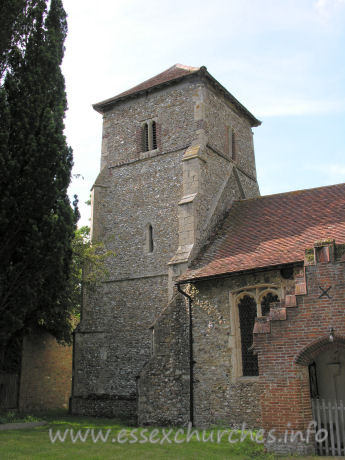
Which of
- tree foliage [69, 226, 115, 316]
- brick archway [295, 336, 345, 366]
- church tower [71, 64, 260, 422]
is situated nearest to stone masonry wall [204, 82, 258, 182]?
church tower [71, 64, 260, 422]

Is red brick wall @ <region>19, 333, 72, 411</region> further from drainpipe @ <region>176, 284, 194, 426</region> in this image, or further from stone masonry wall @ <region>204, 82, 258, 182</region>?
stone masonry wall @ <region>204, 82, 258, 182</region>

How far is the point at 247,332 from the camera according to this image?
1283 centimetres

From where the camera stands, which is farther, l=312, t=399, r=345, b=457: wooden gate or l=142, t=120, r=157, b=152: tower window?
l=142, t=120, r=157, b=152: tower window

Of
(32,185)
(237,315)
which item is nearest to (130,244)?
(32,185)

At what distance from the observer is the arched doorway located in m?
8.70

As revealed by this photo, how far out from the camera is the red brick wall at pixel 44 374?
60.1 ft

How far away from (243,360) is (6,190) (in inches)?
319

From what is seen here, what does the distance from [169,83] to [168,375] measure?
1144 cm

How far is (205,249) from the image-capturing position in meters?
15.1

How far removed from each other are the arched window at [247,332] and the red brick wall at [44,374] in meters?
9.82

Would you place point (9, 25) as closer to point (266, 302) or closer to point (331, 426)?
point (266, 302)

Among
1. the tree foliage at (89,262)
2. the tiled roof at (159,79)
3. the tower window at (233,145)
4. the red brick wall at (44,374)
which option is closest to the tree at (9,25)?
the tiled roof at (159,79)

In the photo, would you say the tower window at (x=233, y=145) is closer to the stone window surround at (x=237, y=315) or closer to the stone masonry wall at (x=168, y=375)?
the stone masonry wall at (x=168, y=375)

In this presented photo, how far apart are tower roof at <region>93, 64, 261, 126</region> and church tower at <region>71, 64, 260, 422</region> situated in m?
0.05
